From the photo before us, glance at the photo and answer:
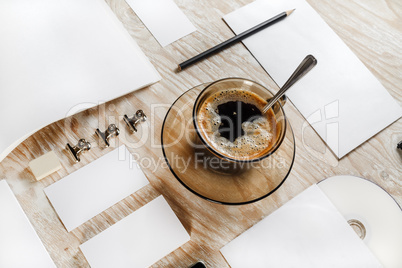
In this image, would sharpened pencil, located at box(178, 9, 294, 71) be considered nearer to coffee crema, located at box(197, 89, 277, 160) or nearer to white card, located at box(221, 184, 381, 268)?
coffee crema, located at box(197, 89, 277, 160)

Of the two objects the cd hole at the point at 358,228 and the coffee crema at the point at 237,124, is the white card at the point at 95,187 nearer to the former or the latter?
the coffee crema at the point at 237,124

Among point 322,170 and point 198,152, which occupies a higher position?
point 198,152

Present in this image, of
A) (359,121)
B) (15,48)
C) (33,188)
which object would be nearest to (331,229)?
(359,121)

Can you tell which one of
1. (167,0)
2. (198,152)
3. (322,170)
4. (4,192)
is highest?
(167,0)

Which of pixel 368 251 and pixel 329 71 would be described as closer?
pixel 368 251

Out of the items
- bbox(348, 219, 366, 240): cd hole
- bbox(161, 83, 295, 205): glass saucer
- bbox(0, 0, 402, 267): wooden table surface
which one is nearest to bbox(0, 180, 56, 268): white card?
bbox(0, 0, 402, 267): wooden table surface

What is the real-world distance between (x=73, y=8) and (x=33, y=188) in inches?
11.3

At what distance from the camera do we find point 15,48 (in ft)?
2.03

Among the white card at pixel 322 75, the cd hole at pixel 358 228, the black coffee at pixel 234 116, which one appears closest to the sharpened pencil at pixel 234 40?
the white card at pixel 322 75

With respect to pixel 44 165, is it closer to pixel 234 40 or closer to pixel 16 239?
pixel 16 239

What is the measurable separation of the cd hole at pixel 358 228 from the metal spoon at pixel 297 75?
21 centimetres

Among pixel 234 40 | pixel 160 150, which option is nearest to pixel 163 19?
pixel 234 40

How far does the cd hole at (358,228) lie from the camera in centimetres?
61

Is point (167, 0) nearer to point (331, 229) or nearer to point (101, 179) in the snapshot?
point (101, 179)
